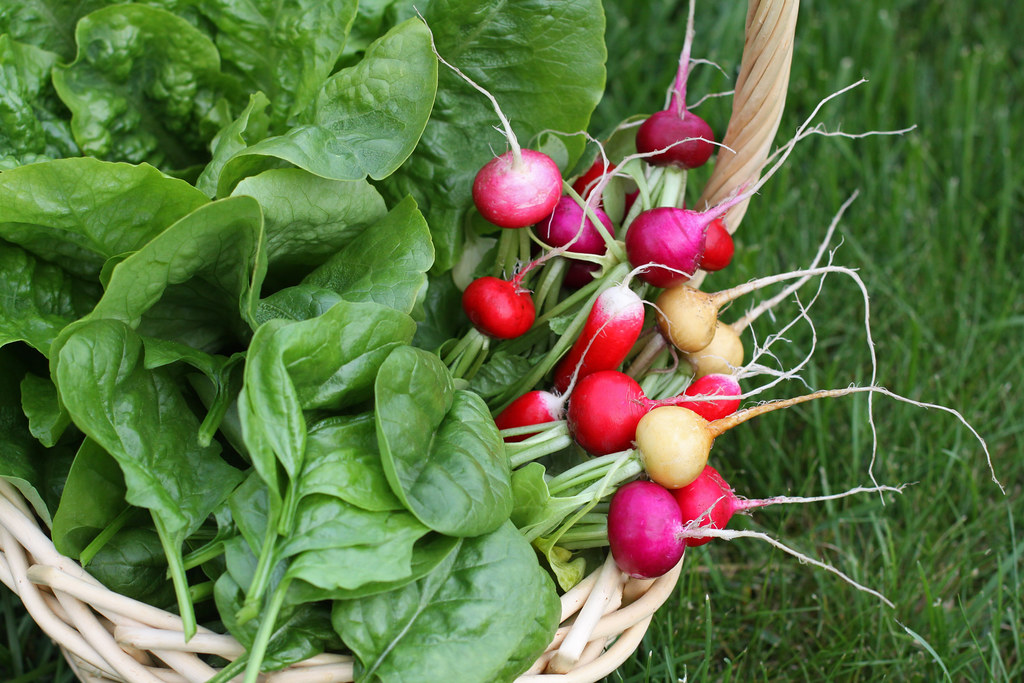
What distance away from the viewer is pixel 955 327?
1873 mm

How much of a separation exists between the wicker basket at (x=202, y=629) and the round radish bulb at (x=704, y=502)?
75mm

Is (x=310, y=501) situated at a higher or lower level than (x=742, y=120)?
lower

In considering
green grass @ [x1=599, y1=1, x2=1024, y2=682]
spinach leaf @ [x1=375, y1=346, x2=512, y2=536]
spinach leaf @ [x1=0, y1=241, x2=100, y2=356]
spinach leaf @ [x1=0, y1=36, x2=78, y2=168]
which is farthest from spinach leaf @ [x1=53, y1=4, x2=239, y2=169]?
green grass @ [x1=599, y1=1, x2=1024, y2=682]

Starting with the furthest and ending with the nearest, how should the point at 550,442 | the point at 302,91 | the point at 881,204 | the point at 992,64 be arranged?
the point at 992,64
the point at 881,204
the point at 302,91
the point at 550,442

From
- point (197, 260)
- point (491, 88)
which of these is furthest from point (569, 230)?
point (197, 260)

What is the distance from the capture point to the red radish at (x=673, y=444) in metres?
1.12

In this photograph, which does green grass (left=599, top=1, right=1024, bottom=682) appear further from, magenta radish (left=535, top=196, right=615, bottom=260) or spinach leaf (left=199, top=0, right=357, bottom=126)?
spinach leaf (left=199, top=0, right=357, bottom=126)

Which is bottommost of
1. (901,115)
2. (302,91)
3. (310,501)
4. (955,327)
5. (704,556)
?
(704,556)

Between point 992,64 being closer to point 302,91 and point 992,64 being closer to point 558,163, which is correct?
point 558,163

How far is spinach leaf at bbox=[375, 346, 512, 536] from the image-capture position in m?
0.96

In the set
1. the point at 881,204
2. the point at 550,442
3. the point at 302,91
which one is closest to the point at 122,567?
the point at 550,442

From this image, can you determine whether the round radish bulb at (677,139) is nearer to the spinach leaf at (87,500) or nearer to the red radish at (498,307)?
the red radish at (498,307)

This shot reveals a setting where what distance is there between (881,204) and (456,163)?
1.17 metres

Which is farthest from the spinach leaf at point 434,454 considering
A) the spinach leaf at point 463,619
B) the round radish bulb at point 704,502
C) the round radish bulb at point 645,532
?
the round radish bulb at point 704,502
